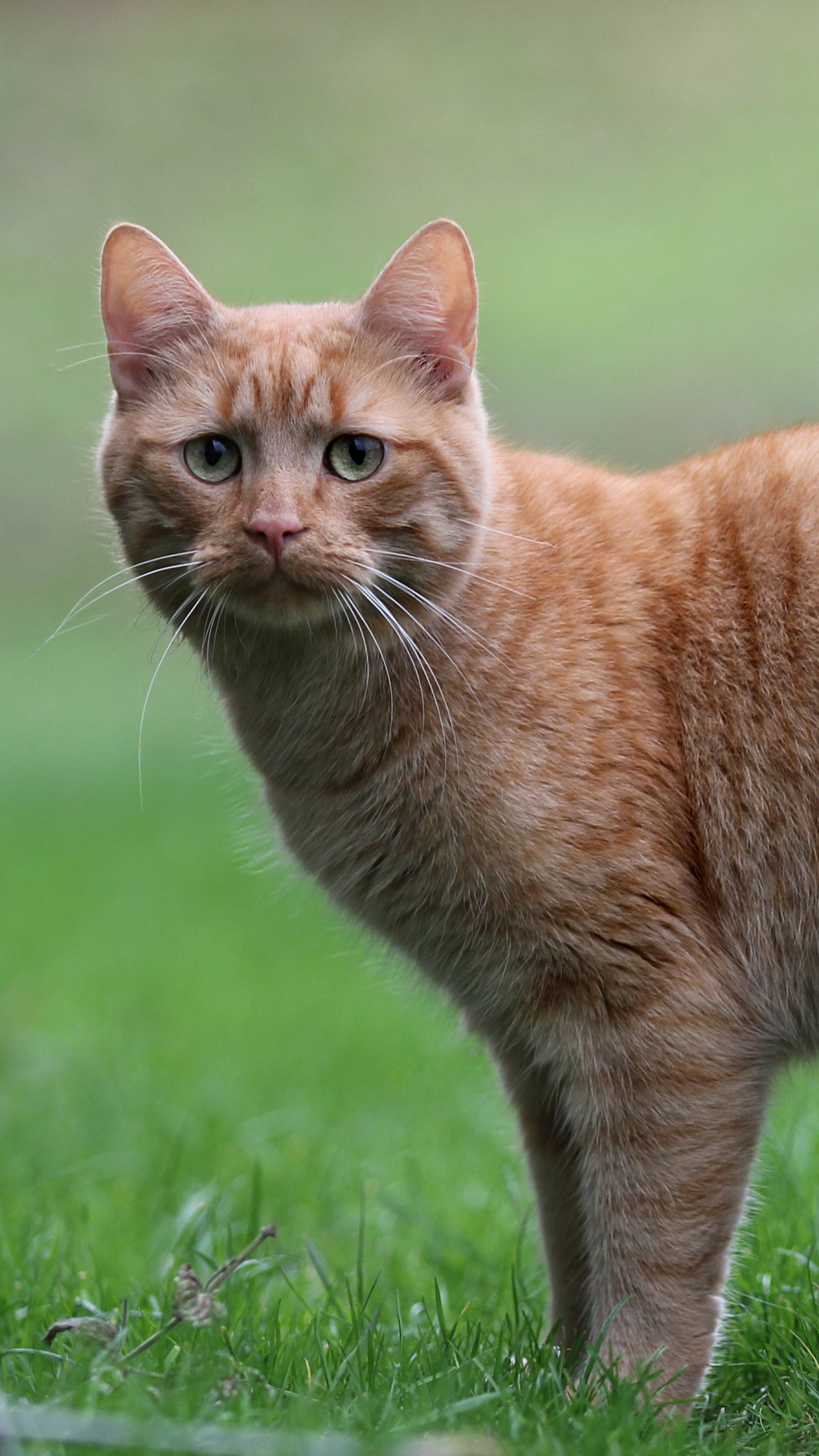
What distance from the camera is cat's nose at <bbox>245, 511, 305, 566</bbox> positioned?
247 centimetres

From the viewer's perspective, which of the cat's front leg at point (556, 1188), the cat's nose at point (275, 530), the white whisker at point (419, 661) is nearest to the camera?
the cat's nose at point (275, 530)

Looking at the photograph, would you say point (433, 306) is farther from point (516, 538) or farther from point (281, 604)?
point (281, 604)

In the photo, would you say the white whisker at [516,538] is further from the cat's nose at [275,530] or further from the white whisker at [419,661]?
the cat's nose at [275,530]

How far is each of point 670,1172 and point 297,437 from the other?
1415 mm

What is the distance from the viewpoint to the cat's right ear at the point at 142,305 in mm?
2787

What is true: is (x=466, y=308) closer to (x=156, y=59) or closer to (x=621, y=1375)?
(x=621, y=1375)

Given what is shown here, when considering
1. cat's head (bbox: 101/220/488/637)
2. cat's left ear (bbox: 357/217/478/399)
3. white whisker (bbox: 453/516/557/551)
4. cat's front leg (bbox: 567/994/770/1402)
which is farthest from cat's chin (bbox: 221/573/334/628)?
cat's front leg (bbox: 567/994/770/1402)

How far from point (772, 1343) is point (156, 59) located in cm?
1443

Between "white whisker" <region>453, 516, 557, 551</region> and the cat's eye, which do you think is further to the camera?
"white whisker" <region>453, 516, 557, 551</region>

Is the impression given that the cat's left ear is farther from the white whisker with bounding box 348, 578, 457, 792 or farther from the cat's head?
→ the white whisker with bounding box 348, 578, 457, 792

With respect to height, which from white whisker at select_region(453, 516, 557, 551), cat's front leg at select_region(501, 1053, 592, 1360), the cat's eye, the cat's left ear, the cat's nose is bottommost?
cat's front leg at select_region(501, 1053, 592, 1360)

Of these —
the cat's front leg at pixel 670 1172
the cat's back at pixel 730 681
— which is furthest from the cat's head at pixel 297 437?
the cat's front leg at pixel 670 1172

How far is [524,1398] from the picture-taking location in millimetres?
2332

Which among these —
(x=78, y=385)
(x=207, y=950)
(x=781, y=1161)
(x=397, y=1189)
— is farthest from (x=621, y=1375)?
(x=78, y=385)
